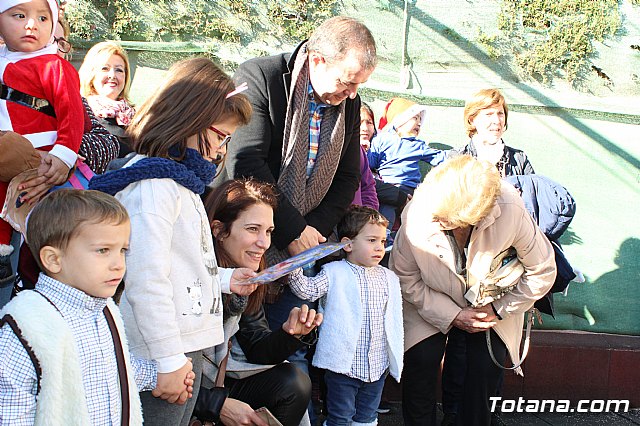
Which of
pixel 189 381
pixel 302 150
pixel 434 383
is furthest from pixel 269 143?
pixel 434 383

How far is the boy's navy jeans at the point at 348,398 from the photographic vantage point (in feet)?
12.2

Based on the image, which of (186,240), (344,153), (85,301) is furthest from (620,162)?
(85,301)

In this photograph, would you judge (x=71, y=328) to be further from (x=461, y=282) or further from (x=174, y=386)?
(x=461, y=282)

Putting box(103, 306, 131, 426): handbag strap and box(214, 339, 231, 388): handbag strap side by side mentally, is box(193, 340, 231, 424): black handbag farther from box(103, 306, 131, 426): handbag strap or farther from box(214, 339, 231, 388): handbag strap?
box(103, 306, 131, 426): handbag strap

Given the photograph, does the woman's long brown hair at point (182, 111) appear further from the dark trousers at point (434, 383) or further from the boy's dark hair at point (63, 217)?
the dark trousers at point (434, 383)

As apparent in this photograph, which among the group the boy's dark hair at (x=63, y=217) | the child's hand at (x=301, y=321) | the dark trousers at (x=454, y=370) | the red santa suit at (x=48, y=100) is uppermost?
the red santa suit at (x=48, y=100)

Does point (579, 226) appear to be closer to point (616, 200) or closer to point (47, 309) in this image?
point (616, 200)

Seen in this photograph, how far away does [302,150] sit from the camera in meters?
3.61

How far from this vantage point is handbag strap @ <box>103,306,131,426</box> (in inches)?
85.8

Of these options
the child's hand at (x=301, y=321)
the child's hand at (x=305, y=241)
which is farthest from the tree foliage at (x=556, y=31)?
the child's hand at (x=301, y=321)

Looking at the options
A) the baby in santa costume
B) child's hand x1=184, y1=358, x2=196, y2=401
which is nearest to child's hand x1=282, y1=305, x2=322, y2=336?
child's hand x1=184, y1=358, x2=196, y2=401

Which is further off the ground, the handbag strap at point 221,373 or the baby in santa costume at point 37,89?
the baby in santa costume at point 37,89

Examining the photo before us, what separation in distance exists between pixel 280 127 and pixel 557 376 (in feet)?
9.31
